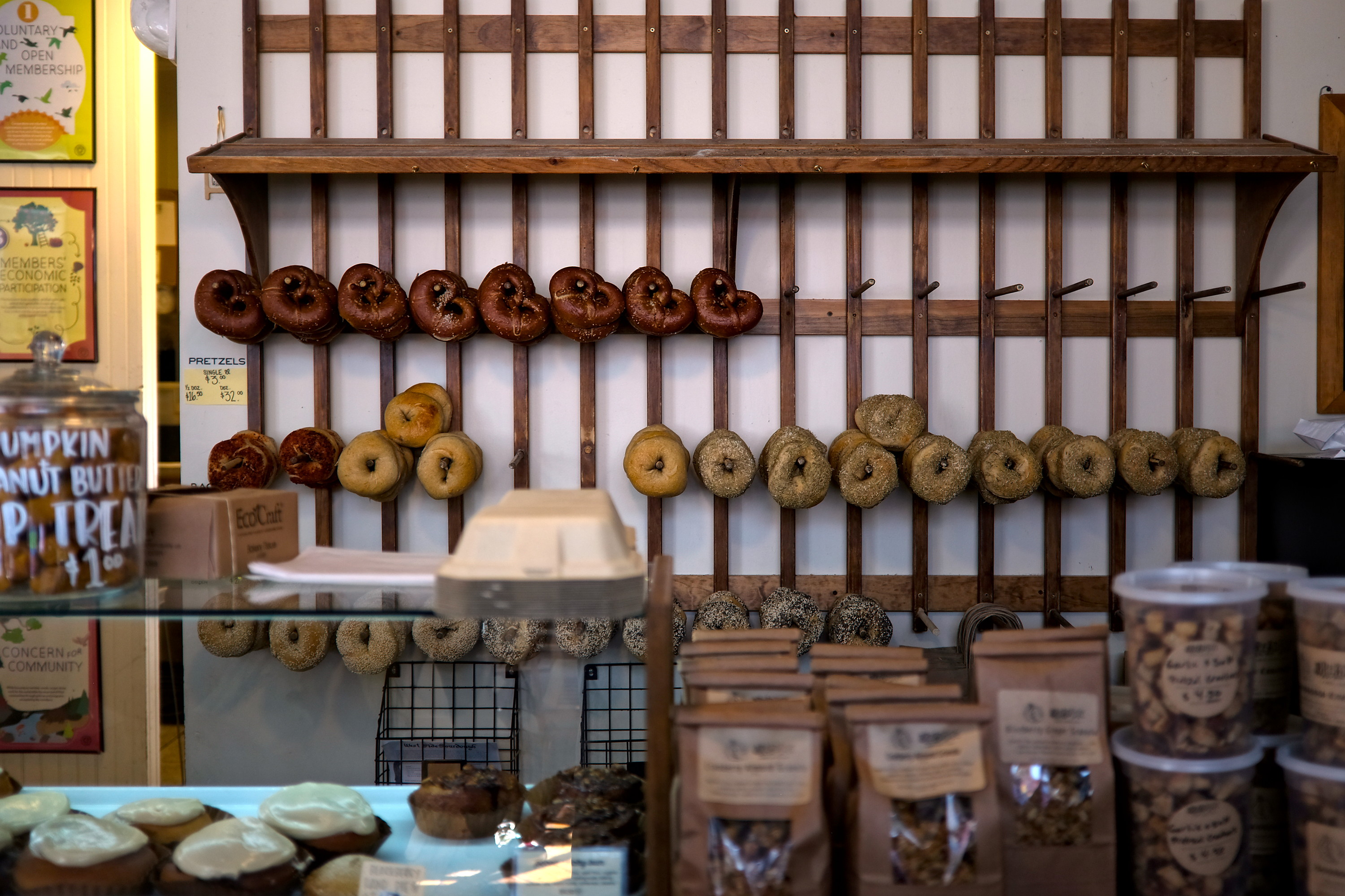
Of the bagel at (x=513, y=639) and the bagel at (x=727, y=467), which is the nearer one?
the bagel at (x=513, y=639)

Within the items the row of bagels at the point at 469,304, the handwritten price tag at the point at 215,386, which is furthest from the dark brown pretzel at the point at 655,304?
the handwritten price tag at the point at 215,386

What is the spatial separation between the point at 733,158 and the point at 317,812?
186cm

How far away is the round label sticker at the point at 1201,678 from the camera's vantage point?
3.69 feet

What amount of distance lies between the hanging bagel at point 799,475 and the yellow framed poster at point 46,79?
249 cm

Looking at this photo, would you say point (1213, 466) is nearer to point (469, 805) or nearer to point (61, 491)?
point (469, 805)

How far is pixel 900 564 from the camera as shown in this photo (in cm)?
295

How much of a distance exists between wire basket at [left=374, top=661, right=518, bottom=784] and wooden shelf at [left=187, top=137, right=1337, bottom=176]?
1.32 m

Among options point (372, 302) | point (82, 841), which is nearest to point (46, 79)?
point (372, 302)

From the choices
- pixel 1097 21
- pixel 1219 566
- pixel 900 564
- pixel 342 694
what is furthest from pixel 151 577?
pixel 1097 21

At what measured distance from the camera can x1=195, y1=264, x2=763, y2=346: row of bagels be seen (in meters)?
2.67

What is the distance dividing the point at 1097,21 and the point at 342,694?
124 inches

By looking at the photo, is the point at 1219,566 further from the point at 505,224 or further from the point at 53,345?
the point at 505,224

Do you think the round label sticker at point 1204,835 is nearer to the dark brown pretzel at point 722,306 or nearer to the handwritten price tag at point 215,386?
the dark brown pretzel at point 722,306

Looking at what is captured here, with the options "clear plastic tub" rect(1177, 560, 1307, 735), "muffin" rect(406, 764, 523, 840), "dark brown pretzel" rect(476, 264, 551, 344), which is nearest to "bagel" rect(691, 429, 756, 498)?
"dark brown pretzel" rect(476, 264, 551, 344)
